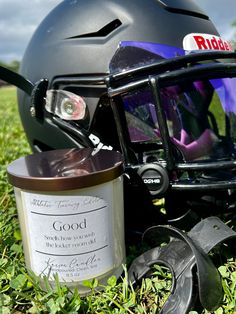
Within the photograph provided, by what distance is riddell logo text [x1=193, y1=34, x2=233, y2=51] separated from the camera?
1.20 meters

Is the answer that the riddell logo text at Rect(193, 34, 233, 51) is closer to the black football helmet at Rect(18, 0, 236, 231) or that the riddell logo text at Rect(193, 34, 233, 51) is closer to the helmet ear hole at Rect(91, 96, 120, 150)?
the black football helmet at Rect(18, 0, 236, 231)

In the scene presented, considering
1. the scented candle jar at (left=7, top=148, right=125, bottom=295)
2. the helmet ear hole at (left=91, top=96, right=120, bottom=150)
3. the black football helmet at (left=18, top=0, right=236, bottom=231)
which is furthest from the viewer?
the helmet ear hole at (left=91, top=96, right=120, bottom=150)

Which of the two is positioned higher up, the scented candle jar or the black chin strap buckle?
the scented candle jar

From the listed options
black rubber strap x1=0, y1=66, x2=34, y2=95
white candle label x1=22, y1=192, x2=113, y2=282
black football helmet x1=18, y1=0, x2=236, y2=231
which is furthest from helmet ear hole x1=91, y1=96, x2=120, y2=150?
white candle label x1=22, y1=192, x2=113, y2=282

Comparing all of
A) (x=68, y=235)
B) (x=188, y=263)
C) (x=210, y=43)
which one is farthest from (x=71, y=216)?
(x=210, y=43)

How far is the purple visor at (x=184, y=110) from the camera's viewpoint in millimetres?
1154

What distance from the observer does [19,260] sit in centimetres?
108

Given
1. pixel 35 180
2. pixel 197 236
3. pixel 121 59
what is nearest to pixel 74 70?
pixel 121 59

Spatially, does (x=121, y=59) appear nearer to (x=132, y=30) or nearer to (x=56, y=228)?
(x=132, y=30)

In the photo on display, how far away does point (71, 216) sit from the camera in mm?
862

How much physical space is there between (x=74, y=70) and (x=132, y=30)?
200 millimetres

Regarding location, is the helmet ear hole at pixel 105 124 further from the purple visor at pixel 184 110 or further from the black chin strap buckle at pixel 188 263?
the black chin strap buckle at pixel 188 263

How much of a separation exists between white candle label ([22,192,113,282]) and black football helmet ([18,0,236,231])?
0.24m

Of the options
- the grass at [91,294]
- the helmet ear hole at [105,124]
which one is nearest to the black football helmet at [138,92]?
the helmet ear hole at [105,124]
